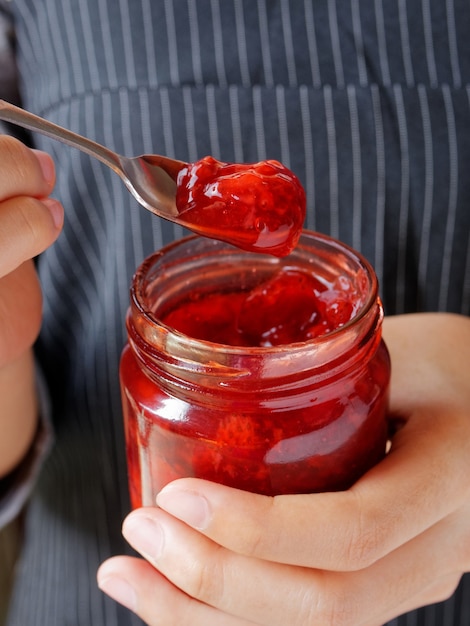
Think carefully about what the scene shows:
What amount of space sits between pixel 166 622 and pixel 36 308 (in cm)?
34

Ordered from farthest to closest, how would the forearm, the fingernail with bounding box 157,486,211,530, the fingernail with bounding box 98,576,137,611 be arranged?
the forearm → the fingernail with bounding box 98,576,137,611 → the fingernail with bounding box 157,486,211,530

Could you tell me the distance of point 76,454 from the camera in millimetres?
1046

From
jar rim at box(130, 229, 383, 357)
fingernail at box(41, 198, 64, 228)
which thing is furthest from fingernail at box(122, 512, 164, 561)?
fingernail at box(41, 198, 64, 228)

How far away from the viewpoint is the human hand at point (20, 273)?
60 centimetres

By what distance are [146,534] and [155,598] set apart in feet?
0.27

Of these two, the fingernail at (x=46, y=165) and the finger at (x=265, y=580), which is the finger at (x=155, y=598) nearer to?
the finger at (x=265, y=580)

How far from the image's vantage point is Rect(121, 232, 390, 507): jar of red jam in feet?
1.86

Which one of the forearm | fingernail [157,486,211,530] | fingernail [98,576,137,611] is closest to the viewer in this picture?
fingernail [157,486,211,530]

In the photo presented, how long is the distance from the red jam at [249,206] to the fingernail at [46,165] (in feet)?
0.41

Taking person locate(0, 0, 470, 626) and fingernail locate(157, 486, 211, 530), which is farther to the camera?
person locate(0, 0, 470, 626)

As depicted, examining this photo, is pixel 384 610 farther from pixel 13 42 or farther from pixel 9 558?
A: pixel 9 558

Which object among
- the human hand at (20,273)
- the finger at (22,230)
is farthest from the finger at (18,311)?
the finger at (22,230)

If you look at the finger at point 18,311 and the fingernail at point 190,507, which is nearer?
the fingernail at point 190,507

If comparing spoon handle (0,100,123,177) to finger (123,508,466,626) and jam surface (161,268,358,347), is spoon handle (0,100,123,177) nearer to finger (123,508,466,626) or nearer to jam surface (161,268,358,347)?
jam surface (161,268,358,347)
